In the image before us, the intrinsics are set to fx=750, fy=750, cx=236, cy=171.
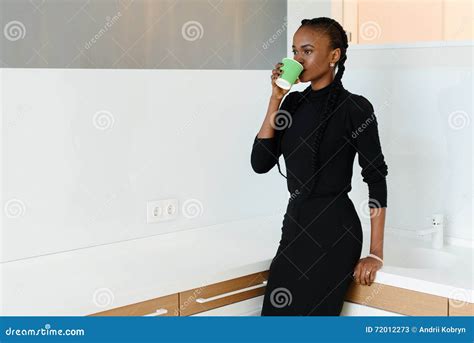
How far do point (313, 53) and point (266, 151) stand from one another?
0.32 meters

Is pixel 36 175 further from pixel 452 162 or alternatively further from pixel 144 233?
pixel 452 162

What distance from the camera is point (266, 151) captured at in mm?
2211

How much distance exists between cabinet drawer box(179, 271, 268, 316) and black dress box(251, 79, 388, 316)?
0.31 ft

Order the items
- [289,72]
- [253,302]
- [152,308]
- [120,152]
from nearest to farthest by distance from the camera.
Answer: [152,308], [289,72], [253,302], [120,152]

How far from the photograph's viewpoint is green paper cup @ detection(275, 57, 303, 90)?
211 cm

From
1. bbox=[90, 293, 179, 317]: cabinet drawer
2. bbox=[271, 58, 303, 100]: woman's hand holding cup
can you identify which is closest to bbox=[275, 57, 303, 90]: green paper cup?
bbox=[271, 58, 303, 100]: woman's hand holding cup

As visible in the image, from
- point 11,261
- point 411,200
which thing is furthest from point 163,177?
point 411,200

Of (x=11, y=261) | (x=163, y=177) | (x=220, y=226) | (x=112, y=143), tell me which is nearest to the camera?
(x=11, y=261)

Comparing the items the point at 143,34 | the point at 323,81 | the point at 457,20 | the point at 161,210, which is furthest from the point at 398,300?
the point at 143,34

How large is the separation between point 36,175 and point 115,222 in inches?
13.3

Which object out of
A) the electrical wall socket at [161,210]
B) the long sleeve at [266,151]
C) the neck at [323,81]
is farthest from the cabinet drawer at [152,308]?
the neck at [323,81]

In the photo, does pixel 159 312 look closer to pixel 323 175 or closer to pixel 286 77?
pixel 323 175

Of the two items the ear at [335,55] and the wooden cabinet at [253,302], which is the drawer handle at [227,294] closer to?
the wooden cabinet at [253,302]

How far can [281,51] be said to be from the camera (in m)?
3.06
